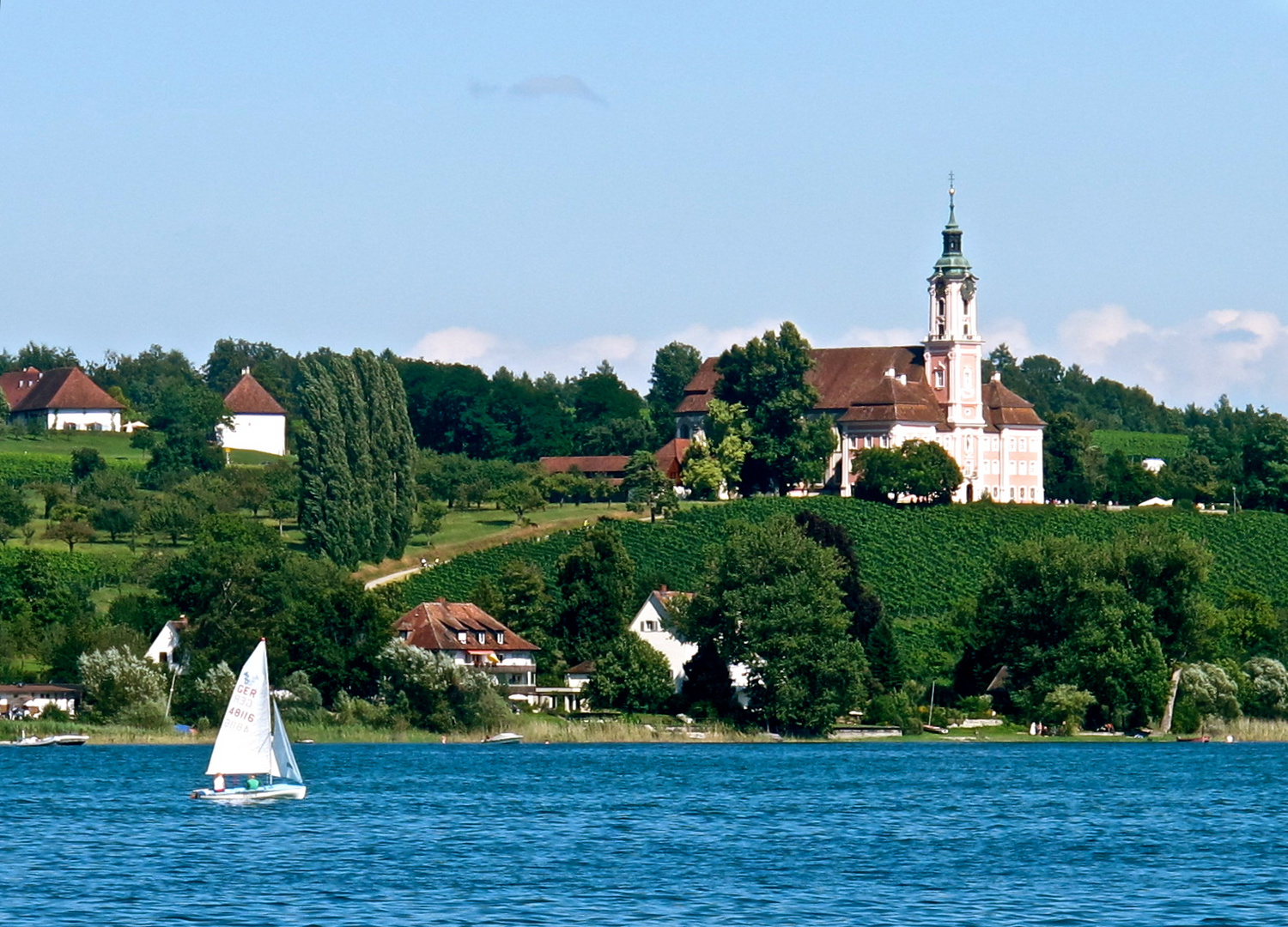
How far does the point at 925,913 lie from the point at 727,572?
50667 millimetres

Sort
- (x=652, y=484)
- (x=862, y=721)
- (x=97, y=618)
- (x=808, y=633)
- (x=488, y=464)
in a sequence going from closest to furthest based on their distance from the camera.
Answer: (x=808, y=633)
(x=862, y=721)
(x=97, y=618)
(x=652, y=484)
(x=488, y=464)

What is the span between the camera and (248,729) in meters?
57.1

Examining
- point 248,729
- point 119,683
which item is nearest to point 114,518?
point 119,683

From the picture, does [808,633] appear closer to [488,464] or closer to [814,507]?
[814,507]

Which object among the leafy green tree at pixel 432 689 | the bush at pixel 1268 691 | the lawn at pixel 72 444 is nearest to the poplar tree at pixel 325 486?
the leafy green tree at pixel 432 689

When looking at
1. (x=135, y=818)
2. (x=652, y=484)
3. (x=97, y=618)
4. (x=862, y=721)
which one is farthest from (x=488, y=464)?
(x=135, y=818)

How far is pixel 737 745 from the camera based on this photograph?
285 feet

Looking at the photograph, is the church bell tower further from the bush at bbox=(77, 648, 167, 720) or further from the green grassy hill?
the bush at bbox=(77, 648, 167, 720)

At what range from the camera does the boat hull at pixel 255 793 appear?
188 ft

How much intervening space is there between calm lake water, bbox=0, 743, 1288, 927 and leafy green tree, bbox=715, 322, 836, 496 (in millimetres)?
72185

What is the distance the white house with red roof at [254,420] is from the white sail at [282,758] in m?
126

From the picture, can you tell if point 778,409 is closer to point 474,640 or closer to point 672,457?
point 672,457

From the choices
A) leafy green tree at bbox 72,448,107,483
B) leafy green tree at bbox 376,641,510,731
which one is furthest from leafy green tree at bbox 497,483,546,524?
leafy green tree at bbox 376,641,510,731

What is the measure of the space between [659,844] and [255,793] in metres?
13.9
